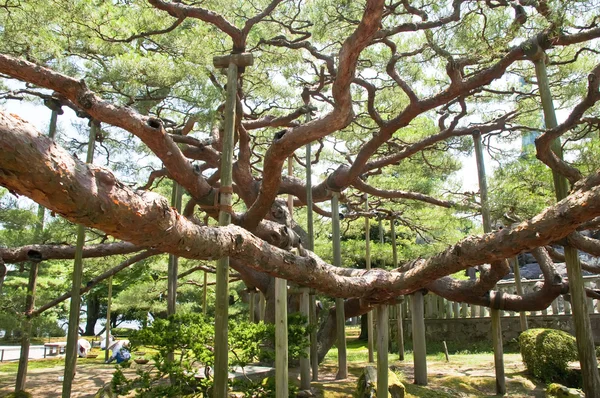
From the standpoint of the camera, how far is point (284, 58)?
7.14 meters

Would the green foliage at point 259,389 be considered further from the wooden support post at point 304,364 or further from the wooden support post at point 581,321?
the wooden support post at point 581,321

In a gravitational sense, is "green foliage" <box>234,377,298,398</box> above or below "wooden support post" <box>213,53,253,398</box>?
below

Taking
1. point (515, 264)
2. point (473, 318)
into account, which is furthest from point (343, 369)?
point (473, 318)

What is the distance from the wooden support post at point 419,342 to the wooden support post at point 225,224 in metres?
3.32

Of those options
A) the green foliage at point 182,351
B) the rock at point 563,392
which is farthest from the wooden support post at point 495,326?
the green foliage at point 182,351

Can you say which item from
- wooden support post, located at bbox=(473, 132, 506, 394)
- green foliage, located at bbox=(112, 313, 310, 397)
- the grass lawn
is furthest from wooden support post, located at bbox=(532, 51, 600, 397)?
green foliage, located at bbox=(112, 313, 310, 397)

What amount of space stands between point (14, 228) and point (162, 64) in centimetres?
314

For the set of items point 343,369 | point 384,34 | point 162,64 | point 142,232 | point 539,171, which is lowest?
point 343,369

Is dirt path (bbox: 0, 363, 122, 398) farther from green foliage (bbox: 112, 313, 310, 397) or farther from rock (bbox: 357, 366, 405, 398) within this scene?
rock (bbox: 357, 366, 405, 398)

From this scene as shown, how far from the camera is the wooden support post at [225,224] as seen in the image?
3219mm

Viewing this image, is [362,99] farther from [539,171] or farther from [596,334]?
[596,334]

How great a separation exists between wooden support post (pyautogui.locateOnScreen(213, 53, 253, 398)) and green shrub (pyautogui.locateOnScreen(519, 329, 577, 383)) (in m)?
4.97

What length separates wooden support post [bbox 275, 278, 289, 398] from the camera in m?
3.14

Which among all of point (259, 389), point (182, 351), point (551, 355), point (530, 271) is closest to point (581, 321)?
point (551, 355)
